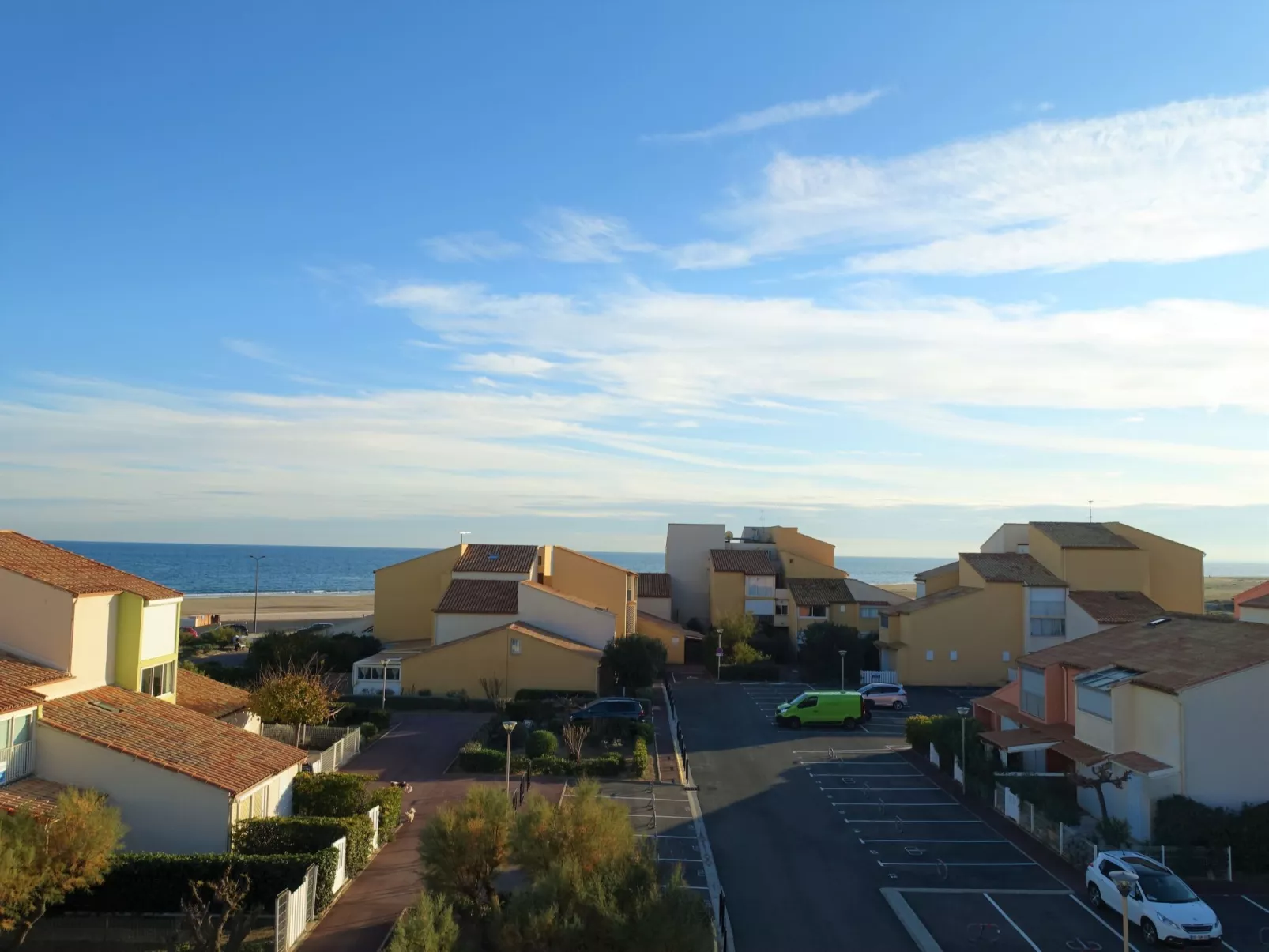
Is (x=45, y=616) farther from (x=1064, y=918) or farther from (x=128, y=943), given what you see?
(x=1064, y=918)

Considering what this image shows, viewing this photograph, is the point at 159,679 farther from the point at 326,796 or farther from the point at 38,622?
the point at 326,796

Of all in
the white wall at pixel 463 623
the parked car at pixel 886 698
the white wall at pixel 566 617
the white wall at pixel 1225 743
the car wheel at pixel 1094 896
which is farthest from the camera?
the white wall at pixel 463 623

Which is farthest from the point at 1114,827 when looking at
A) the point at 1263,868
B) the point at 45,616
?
the point at 45,616

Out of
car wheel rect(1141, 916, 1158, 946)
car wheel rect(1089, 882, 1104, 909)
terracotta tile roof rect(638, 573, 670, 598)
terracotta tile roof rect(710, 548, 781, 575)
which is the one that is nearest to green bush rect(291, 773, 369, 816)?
car wheel rect(1089, 882, 1104, 909)

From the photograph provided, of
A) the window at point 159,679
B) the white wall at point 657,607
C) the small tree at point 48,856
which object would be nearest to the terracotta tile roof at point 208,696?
the window at point 159,679

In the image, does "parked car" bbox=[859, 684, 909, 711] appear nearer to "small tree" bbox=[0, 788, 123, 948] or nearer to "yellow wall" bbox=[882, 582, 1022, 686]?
"yellow wall" bbox=[882, 582, 1022, 686]

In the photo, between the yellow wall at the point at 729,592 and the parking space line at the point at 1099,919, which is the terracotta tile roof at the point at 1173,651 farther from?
the yellow wall at the point at 729,592
